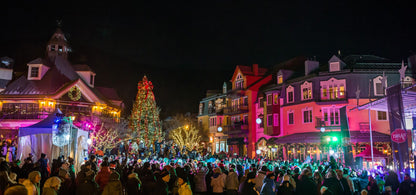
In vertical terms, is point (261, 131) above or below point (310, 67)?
below

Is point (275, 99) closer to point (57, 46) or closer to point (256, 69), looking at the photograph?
point (256, 69)

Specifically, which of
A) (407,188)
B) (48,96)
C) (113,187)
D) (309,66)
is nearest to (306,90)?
(309,66)

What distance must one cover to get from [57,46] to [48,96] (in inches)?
409

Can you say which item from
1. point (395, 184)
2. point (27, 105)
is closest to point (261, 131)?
point (27, 105)

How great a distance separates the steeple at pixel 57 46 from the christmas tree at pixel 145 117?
13514 mm

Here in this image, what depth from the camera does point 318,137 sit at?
36.5 meters

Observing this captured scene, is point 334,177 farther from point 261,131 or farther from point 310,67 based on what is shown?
point 261,131

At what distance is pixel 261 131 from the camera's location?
4741 cm

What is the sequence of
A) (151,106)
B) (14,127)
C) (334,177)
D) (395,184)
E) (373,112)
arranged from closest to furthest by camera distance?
(334,177) < (395,184) < (373,112) < (14,127) < (151,106)

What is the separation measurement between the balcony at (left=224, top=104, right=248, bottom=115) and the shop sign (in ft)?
115

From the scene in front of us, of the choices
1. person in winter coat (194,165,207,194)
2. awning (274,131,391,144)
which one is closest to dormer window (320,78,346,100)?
awning (274,131,391,144)


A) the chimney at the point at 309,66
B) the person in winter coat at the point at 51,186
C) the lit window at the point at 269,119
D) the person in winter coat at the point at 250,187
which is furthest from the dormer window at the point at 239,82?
the person in winter coat at the point at 51,186

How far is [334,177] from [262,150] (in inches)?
1444

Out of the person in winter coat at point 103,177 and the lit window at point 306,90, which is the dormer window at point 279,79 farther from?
the person in winter coat at point 103,177
